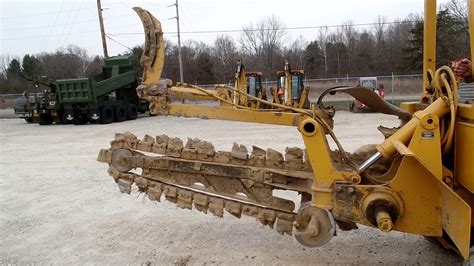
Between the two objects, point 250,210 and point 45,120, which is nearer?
point 250,210

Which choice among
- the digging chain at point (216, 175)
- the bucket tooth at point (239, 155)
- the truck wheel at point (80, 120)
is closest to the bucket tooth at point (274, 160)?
the digging chain at point (216, 175)

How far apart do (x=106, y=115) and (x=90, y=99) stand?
3.16 ft

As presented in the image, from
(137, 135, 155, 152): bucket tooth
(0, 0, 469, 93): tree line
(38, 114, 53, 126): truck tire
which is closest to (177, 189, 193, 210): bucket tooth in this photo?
(137, 135, 155, 152): bucket tooth

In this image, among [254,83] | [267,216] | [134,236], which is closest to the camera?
[267,216]

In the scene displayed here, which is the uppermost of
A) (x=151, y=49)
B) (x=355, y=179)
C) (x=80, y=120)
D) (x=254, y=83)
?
(x=151, y=49)

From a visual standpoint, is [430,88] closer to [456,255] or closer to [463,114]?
[463,114]

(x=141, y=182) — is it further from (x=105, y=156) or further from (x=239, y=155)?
(x=239, y=155)

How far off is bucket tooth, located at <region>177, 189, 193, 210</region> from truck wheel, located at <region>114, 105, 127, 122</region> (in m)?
16.9

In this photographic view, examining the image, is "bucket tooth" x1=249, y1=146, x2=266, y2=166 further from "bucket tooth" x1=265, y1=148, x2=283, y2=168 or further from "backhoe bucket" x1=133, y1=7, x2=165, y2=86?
"backhoe bucket" x1=133, y1=7, x2=165, y2=86

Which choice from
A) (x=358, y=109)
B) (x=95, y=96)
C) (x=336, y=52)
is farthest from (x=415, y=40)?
(x=95, y=96)

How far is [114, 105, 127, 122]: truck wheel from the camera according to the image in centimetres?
2028

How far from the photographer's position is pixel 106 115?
1977 centimetres

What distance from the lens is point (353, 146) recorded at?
9820mm

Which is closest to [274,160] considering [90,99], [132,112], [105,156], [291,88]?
[105,156]
